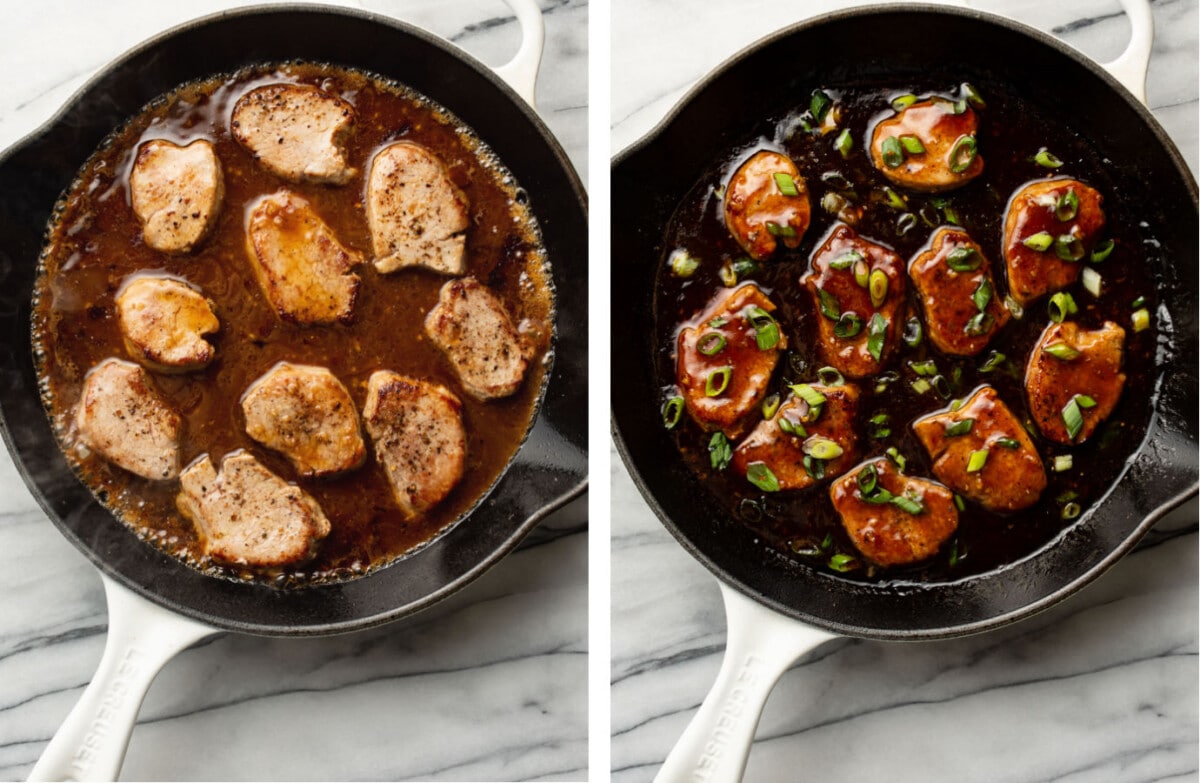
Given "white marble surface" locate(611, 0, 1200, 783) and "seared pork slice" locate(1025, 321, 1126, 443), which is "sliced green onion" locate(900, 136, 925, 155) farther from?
"seared pork slice" locate(1025, 321, 1126, 443)

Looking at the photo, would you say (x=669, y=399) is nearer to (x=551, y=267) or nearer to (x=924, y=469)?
(x=551, y=267)

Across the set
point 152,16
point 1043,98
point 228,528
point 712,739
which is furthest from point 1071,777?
point 152,16

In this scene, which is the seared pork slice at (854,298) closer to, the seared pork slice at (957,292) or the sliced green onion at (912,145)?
the seared pork slice at (957,292)

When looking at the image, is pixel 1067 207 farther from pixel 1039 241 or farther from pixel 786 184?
pixel 786 184

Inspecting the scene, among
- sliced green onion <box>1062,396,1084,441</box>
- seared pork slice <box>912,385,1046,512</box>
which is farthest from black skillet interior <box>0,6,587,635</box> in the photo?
sliced green onion <box>1062,396,1084,441</box>

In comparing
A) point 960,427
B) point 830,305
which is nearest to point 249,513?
point 830,305

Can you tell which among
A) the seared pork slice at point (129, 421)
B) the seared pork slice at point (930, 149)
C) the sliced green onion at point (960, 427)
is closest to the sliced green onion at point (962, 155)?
the seared pork slice at point (930, 149)
